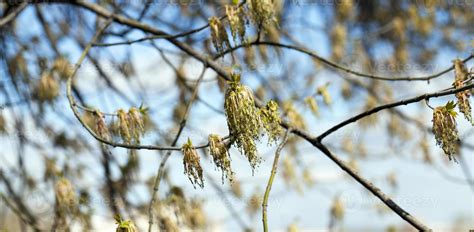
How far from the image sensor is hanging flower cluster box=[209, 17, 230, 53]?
182cm

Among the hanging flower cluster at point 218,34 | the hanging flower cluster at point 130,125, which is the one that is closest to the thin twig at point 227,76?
the hanging flower cluster at point 218,34

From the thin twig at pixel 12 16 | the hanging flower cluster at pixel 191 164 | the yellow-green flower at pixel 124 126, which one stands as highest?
the thin twig at pixel 12 16

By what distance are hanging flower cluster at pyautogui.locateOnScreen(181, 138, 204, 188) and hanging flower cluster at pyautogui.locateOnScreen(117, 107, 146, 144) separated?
36 centimetres

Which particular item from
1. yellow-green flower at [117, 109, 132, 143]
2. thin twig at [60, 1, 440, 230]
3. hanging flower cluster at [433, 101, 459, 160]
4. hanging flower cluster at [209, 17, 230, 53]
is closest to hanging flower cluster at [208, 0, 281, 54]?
hanging flower cluster at [209, 17, 230, 53]

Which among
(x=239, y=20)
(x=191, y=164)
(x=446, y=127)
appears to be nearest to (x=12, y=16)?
(x=239, y=20)

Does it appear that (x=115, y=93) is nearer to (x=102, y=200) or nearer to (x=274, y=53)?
(x=102, y=200)

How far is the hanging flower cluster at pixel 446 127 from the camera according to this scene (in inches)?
54.6

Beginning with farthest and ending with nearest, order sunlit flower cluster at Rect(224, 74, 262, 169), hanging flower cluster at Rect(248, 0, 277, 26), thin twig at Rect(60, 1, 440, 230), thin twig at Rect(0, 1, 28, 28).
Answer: thin twig at Rect(0, 1, 28, 28)
hanging flower cluster at Rect(248, 0, 277, 26)
thin twig at Rect(60, 1, 440, 230)
sunlit flower cluster at Rect(224, 74, 262, 169)

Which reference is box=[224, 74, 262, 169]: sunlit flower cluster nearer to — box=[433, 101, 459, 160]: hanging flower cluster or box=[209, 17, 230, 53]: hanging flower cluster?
box=[433, 101, 459, 160]: hanging flower cluster

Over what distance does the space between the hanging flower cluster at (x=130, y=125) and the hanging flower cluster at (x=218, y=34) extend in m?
0.30

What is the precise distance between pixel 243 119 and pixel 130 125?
547 millimetres

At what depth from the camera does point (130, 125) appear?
70.1 inches

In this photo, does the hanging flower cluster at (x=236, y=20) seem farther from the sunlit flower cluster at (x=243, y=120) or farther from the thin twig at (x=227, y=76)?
the sunlit flower cluster at (x=243, y=120)

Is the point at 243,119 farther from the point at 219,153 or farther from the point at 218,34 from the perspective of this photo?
the point at 218,34
